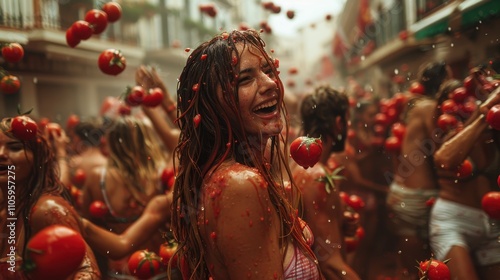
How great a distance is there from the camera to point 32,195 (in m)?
2.25

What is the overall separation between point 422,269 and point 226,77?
140 cm

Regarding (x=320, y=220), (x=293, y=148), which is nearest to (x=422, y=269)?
(x=320, y=220)

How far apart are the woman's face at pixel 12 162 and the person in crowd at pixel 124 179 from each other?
1.33 m

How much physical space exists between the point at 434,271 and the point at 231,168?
4.10 feet

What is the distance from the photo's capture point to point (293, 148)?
1.97m

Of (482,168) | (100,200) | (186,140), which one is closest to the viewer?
(186,140)

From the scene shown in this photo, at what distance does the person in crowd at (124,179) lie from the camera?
3648mm

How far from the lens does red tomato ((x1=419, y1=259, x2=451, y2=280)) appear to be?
7.24 feet

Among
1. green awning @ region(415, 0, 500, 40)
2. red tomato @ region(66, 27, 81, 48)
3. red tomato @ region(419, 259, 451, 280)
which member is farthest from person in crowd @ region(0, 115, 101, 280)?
green awning @ region(415, 0, 500, 40)

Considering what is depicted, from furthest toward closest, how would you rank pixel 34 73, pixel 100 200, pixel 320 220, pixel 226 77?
1. pixel 34 73
2. pixel 100 200
3. pixel 320 220
4. pixel 226 77

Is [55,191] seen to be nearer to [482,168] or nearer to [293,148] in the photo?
[293,148]

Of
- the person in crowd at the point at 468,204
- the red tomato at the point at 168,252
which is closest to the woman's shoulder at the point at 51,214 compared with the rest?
the red tomato at the point at 168,252

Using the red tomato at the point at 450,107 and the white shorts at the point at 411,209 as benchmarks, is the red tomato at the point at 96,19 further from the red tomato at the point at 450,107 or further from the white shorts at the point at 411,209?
the white shorts at the point at 411,209

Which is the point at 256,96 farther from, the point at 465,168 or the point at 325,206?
the point at 465,168
